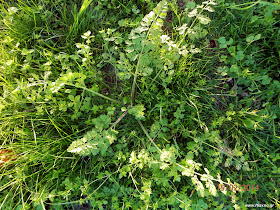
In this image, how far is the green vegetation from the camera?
2133 mm

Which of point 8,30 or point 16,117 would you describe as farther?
point 8,30

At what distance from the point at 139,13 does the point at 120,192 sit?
1.99 meters

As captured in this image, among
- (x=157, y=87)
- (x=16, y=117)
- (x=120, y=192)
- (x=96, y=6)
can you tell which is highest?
(x=96, y=6)

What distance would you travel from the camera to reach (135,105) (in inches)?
85.2

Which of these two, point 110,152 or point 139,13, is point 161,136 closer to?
point 110,152

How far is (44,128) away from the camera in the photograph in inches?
91.9

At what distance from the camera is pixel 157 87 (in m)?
2.31

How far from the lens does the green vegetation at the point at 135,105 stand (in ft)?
7.00

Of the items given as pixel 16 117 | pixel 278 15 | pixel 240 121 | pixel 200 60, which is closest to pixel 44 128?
pixel 16 117

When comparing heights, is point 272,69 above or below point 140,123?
above

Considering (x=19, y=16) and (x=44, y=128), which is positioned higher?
(x=19, y=16)

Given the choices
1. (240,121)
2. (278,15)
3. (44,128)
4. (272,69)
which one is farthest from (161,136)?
(278,15)

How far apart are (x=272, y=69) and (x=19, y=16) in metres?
2.87

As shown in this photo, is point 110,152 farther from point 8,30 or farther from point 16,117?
point 8,30
